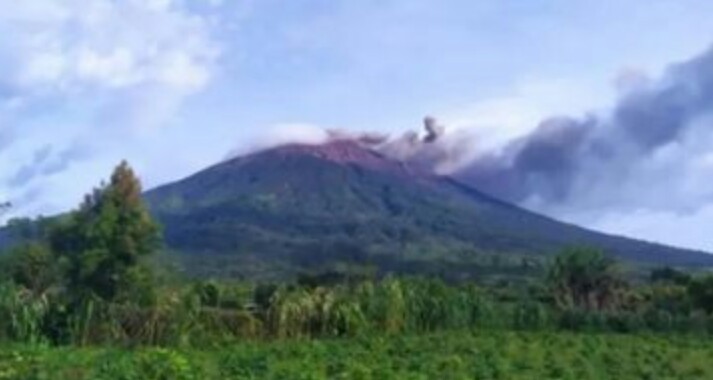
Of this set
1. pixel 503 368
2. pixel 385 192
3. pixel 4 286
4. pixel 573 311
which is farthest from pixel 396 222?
pixel 503 368

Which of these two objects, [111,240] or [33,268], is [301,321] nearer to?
[111,240]

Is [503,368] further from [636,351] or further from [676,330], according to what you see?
[676,330]

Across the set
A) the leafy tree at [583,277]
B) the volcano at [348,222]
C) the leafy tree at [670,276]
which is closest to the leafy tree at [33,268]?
the leafy tree at [583,277]

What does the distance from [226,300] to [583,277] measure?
17.4 m

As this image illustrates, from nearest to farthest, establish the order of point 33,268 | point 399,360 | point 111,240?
point 399,360 → point 111,240 → point 33,268

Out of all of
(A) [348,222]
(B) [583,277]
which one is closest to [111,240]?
(B) [583,277]

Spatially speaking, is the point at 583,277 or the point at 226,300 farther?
the point at 583,277

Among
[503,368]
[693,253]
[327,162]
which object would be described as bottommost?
[503,368]

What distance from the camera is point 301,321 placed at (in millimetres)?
34000

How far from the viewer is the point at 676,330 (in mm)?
39625

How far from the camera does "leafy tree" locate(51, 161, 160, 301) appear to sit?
43188 mm

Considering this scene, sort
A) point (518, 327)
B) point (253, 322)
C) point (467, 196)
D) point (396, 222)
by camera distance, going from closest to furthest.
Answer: point (253, 322), point (518, 327), point (396, 222), point (467, 196)

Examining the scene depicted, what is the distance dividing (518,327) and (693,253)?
114646 mm

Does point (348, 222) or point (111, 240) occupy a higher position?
point (348, 222)
